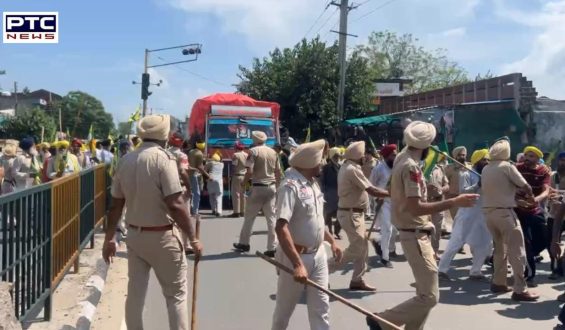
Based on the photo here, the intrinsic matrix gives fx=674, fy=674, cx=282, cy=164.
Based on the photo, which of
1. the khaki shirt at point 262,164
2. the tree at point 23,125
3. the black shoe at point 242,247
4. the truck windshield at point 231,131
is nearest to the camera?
the khaki shirt at point 262,164

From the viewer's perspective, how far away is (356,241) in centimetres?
768

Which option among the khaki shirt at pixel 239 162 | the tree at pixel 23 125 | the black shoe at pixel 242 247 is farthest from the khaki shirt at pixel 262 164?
the tree at pixel 23 125

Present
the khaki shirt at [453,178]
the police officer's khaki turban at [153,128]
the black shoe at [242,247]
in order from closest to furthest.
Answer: the police officer's khaki turban at [153,128], the black shoe at [242,247], the khaki shirt at [453,178]

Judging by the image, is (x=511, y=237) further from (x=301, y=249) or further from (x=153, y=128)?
(x=153, y=128)

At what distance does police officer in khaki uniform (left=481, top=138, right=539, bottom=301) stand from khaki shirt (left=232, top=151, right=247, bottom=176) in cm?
796

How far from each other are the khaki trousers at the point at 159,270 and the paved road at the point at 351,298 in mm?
1295

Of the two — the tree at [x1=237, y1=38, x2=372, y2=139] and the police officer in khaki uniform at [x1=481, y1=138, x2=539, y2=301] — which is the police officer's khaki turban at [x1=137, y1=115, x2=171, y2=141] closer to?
the police officer in khaki uniform at [x1=481, y1=138, x2=539, y2=301]

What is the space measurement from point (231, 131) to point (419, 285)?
13.2m

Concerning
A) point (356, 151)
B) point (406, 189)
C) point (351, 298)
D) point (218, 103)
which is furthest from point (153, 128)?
point (218, 103)

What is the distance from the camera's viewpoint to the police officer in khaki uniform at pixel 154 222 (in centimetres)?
494

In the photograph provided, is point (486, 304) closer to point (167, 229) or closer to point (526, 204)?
point (526, 204)

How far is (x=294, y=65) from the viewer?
3297cm

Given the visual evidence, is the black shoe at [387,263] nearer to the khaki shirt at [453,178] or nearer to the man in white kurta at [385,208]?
the man in white kurta at [385,208]

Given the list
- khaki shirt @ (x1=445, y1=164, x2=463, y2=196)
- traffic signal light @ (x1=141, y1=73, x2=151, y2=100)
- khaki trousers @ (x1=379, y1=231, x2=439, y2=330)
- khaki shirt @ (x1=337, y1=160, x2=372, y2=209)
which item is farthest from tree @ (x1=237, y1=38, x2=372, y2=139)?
khaki trousers @ (x1=379, y1=231, x2=439, y2=330)
